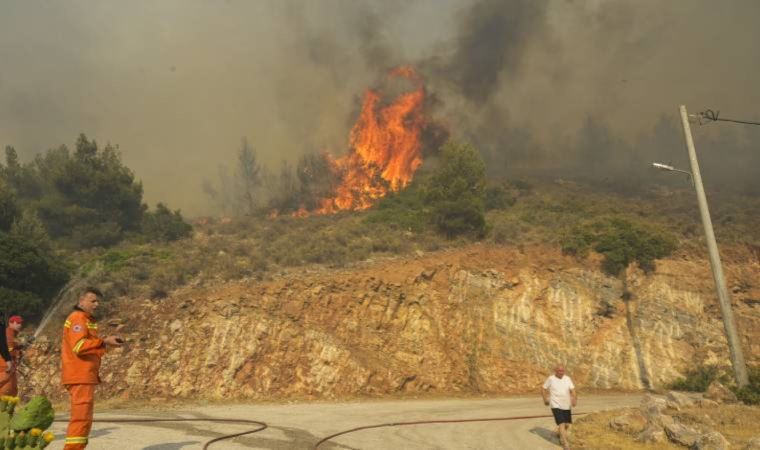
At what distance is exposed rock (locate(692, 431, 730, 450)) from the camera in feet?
30.8

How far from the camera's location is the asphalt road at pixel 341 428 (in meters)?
10.6

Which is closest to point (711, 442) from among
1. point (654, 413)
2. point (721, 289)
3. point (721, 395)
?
point (654, 413)

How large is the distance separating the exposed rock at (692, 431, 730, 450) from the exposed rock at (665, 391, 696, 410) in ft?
14.4

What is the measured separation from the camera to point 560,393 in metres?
11.4

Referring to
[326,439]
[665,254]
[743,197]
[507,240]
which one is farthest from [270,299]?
[743,197]

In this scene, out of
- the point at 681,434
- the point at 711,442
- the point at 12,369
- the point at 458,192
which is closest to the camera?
the point at 12,369

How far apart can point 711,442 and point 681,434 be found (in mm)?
1117

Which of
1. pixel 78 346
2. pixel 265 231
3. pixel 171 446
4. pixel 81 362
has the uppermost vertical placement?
pixel 265 231

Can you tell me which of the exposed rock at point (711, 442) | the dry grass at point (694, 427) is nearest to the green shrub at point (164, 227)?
the dry grass at point (694, 427)

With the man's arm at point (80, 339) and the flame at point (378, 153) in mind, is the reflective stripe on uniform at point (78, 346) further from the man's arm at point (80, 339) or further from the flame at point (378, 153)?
the flame at point (378, 153)

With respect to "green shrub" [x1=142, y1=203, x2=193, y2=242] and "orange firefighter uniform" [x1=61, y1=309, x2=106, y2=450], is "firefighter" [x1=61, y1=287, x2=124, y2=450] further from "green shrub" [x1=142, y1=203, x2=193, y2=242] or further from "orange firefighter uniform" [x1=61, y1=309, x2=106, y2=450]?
"green shrub" [x1=142, y1=203, x2=193, y2=242]

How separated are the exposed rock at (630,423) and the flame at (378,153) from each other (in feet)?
150

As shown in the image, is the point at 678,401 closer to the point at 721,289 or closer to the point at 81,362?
the point at 721,289

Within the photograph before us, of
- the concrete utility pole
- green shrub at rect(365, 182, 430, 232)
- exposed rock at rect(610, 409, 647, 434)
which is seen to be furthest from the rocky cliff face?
exposed rock at rect(610, 409, 647, 434)
